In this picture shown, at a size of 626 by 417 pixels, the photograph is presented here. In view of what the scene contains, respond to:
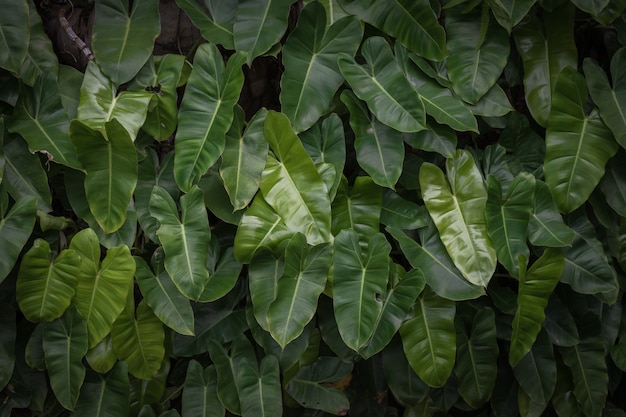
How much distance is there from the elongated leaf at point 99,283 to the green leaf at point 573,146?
126cm

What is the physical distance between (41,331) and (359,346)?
887 mm

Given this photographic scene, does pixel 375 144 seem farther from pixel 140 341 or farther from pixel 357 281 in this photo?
pixel 140 341

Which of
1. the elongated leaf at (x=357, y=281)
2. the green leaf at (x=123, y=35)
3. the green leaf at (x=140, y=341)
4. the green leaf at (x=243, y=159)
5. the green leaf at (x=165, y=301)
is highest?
the green leaf at (x=123, y=35)

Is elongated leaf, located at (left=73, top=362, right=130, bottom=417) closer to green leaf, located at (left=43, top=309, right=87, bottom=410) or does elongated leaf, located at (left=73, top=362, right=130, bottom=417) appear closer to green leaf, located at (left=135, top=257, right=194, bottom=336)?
green leaf, located at (left=43, top=309, right=87, bottom=410)

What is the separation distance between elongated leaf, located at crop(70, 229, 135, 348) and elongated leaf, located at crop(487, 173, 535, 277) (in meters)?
1.02

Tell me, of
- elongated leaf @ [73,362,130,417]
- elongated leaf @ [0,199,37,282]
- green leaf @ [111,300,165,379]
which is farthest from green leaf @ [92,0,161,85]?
elongated leaf @ [73,362,130,417]

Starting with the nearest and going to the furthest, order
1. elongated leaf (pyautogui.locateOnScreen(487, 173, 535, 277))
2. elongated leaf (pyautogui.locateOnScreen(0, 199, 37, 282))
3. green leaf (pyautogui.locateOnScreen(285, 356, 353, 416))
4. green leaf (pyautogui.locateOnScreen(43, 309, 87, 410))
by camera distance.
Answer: elongated leaf (pyautogui.locateOnScreen(0, 199, 37, 282))
green leaf (pyautogui.locateOnScreen(43, 309, 87, 410))
elongated leaf (pyautogui.locateOnScreen(487, 173, 535, 277))
green leaf (pyautogui.locateOnScreen(285, 356, 353, 416))

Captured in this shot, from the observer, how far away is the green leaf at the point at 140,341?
182 centimetres

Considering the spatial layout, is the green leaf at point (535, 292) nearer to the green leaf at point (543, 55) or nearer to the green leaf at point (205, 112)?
the green leaf at point (543, 55)

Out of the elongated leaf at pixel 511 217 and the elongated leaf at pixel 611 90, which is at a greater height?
the elongated leaf at pixel 611 90

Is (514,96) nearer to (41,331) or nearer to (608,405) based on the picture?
(608,405)

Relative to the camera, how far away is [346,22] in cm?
185

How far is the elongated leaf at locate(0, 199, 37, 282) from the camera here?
1650 mm

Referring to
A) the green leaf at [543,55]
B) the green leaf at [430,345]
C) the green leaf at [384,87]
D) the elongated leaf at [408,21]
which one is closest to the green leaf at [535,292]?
the green leaf at [430,345]
